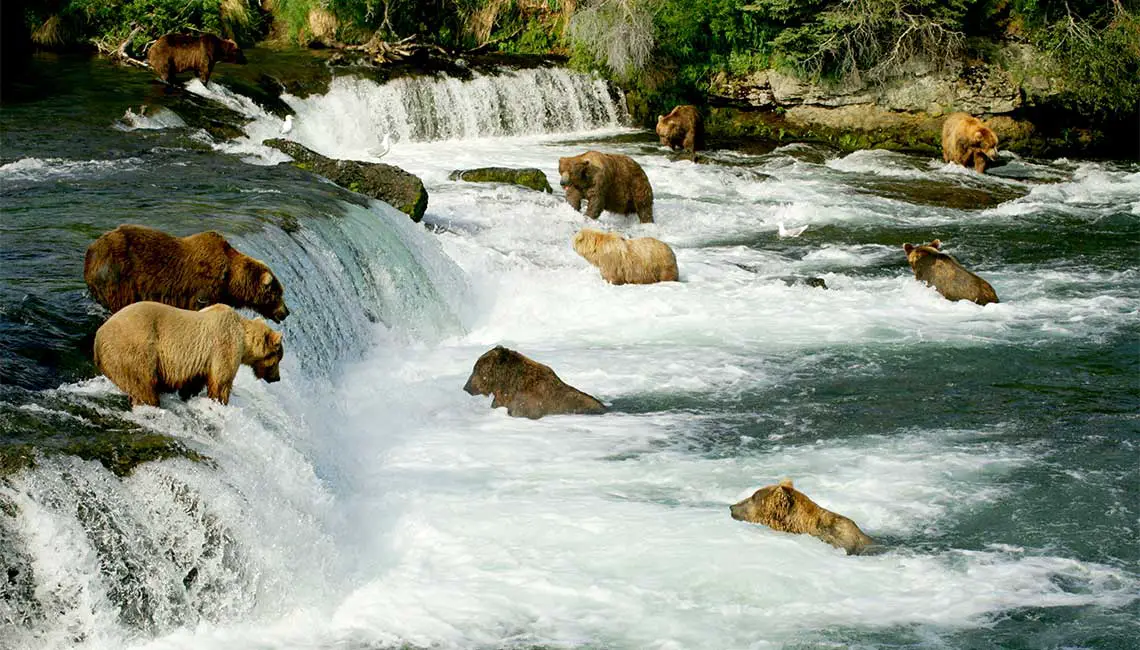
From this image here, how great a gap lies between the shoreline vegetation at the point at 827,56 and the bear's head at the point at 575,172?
8.15 meters

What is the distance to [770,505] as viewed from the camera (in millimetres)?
7062

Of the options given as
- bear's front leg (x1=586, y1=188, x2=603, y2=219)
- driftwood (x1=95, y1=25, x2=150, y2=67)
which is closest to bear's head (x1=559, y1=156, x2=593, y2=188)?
bear's front leg (x1=586, y1=188, x2=603, y2=219)

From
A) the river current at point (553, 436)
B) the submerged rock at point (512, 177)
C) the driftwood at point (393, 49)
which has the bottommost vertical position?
the river current at point (553, 436)

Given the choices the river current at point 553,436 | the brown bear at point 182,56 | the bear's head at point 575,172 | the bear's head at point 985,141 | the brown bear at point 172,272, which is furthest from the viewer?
the bear's head at point 985,141

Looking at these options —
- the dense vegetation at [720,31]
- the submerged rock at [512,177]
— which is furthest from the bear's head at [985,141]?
the submerged rock at [512,177]

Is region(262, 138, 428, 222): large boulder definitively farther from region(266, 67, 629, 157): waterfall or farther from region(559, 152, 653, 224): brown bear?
region(266, 67, 629, 157): waterfall

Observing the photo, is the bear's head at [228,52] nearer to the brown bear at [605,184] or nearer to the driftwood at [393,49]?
the driftwood at [393,49]

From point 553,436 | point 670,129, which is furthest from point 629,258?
point 670,129

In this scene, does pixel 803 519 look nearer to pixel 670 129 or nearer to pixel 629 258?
pixel 629 258

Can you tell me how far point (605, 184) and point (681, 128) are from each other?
5.64 meters

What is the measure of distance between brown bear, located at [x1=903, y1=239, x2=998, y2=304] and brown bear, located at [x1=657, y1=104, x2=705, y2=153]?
8.25 meters

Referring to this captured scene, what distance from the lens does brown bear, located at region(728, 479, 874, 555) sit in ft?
22.8

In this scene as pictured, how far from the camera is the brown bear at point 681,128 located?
20484mm

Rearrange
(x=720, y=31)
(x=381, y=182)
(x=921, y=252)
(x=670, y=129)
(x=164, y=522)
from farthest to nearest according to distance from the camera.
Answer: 1. (x=720, y=31)
2. (x=670, y=129)
3. (x=381, y=182)
4. (x=921, y=252)
5. (x=164, y=522)
